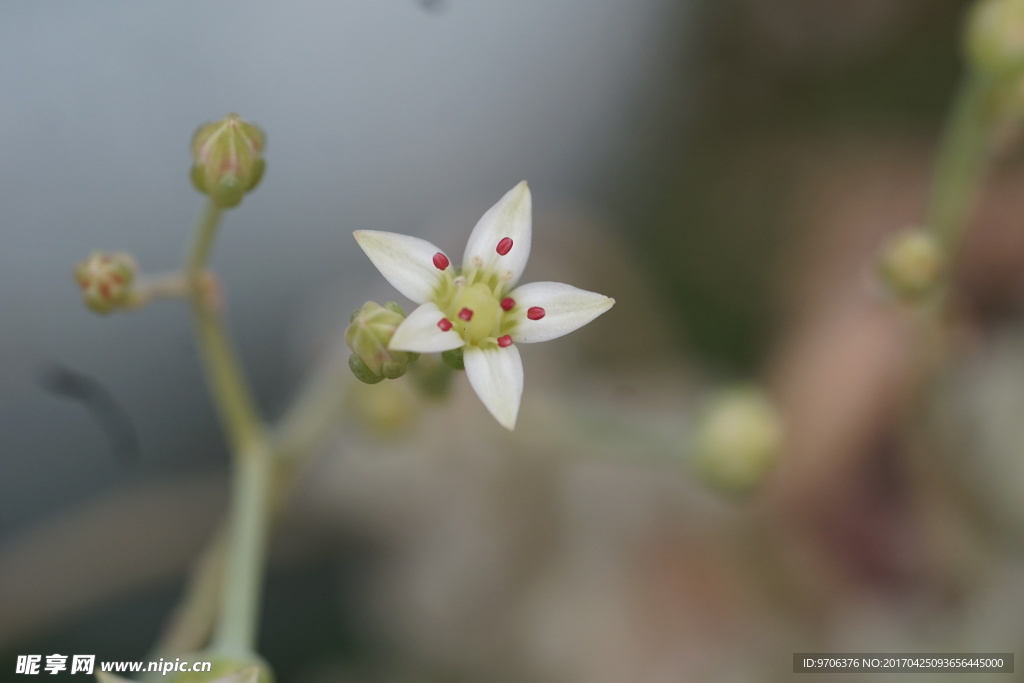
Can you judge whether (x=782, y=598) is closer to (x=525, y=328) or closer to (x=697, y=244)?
(x=697, y=244)

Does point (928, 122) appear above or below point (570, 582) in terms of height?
above

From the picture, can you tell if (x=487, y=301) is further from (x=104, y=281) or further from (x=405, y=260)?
(x=104, y=281)

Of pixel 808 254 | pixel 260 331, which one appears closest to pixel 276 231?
pixel 260 331

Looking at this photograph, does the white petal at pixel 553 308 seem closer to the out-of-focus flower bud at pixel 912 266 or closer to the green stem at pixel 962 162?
the out-of-focus flower bud at pixel 912 266

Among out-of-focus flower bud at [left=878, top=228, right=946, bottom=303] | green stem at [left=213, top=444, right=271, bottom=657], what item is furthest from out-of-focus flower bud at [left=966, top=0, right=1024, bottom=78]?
green stem at [left=213, top=444, right=271, bottom=657]

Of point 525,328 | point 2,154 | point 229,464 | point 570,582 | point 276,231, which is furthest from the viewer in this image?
point 276,231

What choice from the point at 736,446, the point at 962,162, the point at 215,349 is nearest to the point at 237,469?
the point at 215,349

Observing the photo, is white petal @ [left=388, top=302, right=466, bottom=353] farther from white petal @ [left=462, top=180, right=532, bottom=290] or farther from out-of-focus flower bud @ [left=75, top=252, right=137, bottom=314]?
out-of-focus flower bud @ [left=75, top=252, right=137, bottom=314]
